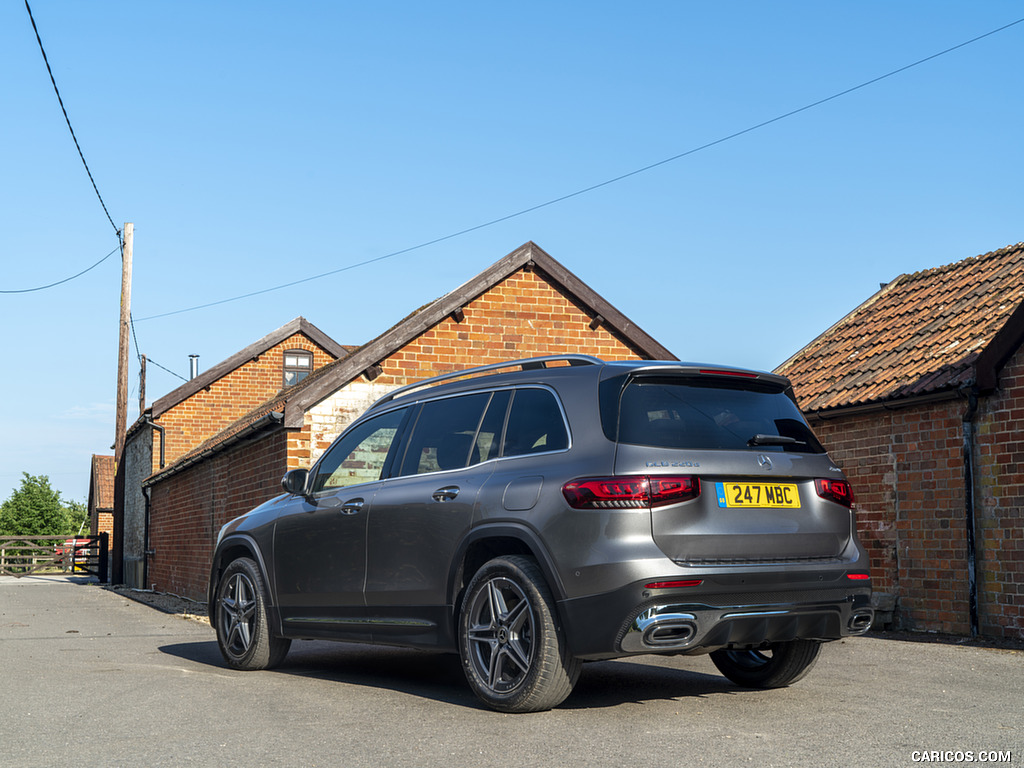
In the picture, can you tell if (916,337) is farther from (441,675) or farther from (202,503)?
(202,503)

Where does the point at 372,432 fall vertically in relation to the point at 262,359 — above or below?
below

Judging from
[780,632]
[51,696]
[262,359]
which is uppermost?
[262,359]

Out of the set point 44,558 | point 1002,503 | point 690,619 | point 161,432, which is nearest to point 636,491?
point 690,619

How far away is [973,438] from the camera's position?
1036 cm

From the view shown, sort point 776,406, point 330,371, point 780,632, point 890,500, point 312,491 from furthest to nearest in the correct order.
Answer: point 330,371
point 890,500
point 312,491
point 776,406
point 780,632

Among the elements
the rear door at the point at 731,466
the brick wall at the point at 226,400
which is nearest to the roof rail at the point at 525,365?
the rear door at the point at 731,466

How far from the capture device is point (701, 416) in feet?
18.1

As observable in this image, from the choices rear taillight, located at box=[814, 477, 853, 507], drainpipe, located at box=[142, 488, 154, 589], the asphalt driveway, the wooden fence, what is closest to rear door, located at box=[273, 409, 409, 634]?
the asphalt driveway

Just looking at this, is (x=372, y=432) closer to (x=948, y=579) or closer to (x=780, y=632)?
(x=780, y=632)

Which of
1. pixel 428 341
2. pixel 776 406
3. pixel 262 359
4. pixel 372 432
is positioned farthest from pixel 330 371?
pixel 262 359

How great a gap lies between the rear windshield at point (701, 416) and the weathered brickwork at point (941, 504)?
198 inches

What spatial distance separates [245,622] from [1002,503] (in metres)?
6.75

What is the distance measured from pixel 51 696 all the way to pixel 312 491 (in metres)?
1.99

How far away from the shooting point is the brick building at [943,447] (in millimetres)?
9945
